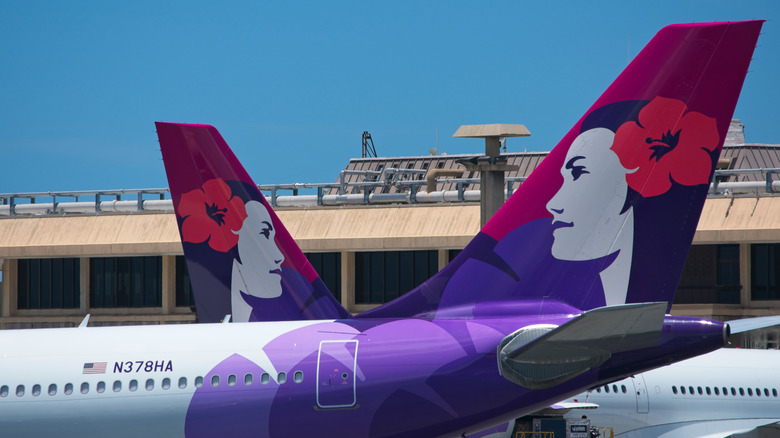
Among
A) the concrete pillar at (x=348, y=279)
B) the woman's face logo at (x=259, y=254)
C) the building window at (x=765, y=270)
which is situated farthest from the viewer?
the concrete pillar at (x=348, y=279)

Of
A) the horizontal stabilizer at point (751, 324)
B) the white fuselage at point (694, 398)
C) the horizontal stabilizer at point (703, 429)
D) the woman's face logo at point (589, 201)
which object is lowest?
the horizontal stabilizer at point (703, 429)

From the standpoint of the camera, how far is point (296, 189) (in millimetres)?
44750

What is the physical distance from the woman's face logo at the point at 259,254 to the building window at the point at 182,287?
25.5 metres

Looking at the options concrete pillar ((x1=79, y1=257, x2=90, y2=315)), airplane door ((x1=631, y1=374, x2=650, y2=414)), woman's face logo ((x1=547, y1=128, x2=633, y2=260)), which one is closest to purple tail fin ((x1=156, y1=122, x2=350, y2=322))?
woman's face logo ((x1=547, y1=128, x2=633, y2=260))

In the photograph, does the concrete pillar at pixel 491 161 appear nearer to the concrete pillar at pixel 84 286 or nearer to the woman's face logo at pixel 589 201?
the woman's face logo at pixel 589 201

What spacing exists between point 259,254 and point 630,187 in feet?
27.5

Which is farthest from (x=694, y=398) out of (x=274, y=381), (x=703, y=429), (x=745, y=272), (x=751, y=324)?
(x=745, y=272)

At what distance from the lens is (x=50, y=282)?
48375 mm

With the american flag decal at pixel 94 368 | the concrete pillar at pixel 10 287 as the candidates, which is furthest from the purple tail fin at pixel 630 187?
the concrete pillar at pixel 10 287

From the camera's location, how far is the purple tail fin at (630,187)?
1377 centimetres

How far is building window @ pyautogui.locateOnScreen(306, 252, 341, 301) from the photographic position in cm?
4475

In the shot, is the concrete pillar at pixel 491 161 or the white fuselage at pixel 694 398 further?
the concrete pillar at pixel 491 161

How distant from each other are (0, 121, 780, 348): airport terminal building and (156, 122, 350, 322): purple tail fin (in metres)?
19.3

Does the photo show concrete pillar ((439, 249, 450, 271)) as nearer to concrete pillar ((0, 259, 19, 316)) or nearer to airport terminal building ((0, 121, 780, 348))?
airport terminal building ((0, 121, 780, 348))
